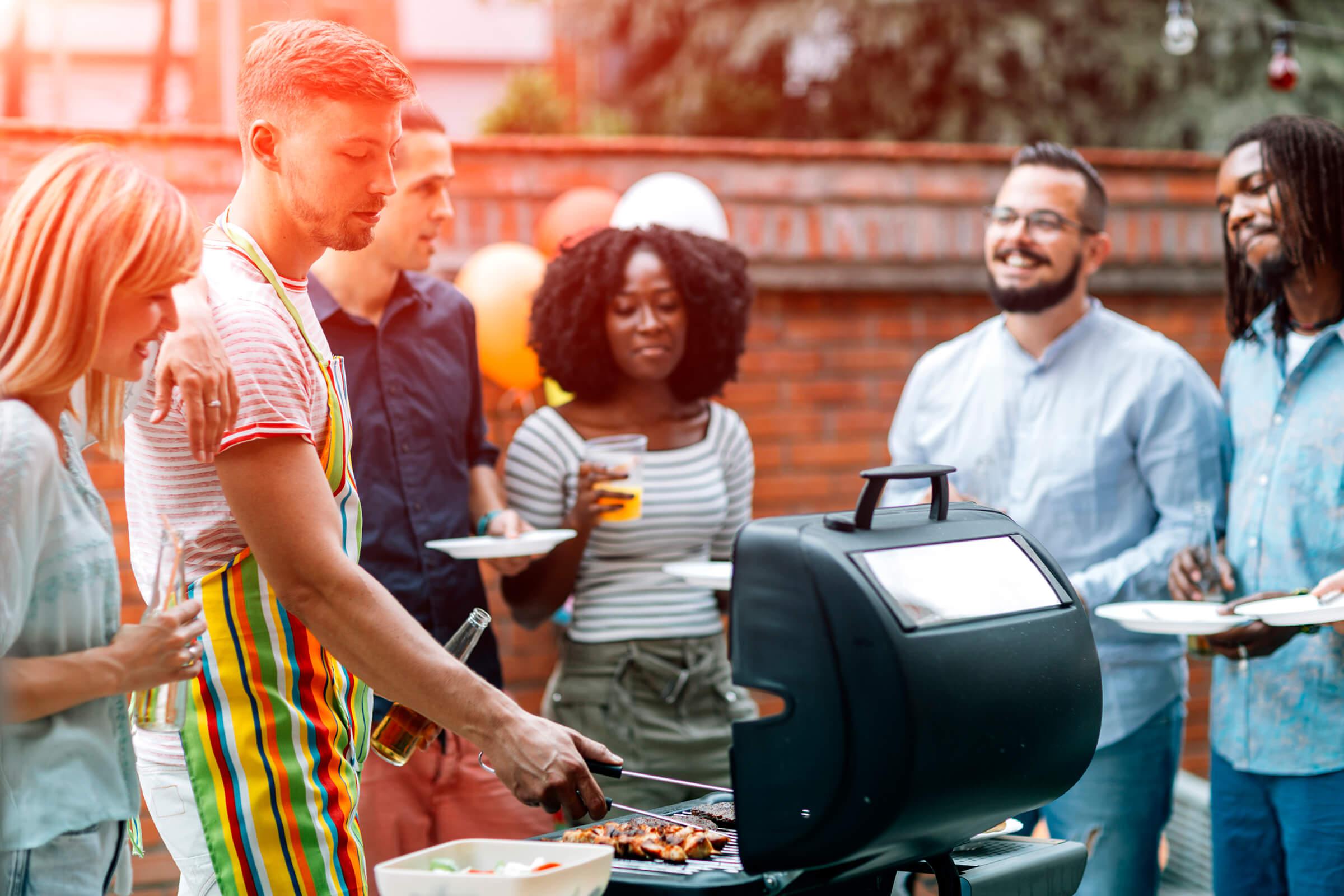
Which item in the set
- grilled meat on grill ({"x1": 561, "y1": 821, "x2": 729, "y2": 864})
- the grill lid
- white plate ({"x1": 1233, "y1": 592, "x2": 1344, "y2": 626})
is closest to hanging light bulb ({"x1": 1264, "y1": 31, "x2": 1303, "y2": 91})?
white plate ({"x1": 1233, "y1": 592, "x2": 1344, "y2": 626})

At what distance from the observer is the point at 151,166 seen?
370 cm

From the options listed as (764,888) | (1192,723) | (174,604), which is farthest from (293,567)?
(1192,723)

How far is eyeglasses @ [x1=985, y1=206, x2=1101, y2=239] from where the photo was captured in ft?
10.5

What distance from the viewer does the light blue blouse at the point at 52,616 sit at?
1.37m

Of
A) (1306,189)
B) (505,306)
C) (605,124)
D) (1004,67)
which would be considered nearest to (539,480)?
(505,306)

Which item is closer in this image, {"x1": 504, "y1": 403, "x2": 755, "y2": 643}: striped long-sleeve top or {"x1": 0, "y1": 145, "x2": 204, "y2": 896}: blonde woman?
{"x1": 0, "y1": 145, "x2": 204, "y2": 896}: blonde woman

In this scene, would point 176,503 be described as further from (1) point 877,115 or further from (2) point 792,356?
(1) point 877,115

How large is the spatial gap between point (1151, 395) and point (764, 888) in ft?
6.26

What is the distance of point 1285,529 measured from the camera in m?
2.74

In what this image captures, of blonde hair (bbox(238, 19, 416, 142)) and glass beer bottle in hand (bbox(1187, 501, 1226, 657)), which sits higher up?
blonde hair (bbox(238, 19, 416, 142))

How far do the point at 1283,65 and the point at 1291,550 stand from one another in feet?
7.31

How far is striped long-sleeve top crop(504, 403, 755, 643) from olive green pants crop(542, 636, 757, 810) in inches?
1.8

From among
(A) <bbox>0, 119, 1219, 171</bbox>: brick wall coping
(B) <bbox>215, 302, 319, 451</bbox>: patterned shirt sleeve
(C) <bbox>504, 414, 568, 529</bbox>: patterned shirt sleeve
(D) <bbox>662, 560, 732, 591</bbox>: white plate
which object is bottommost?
(D) <bbox>662, 560, 732, 591</bbox>: white plate

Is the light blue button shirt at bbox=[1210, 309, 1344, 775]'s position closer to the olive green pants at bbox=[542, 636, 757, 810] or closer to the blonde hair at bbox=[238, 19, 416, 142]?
the olive green pants at bbox=[542, 636, 757, 810]
